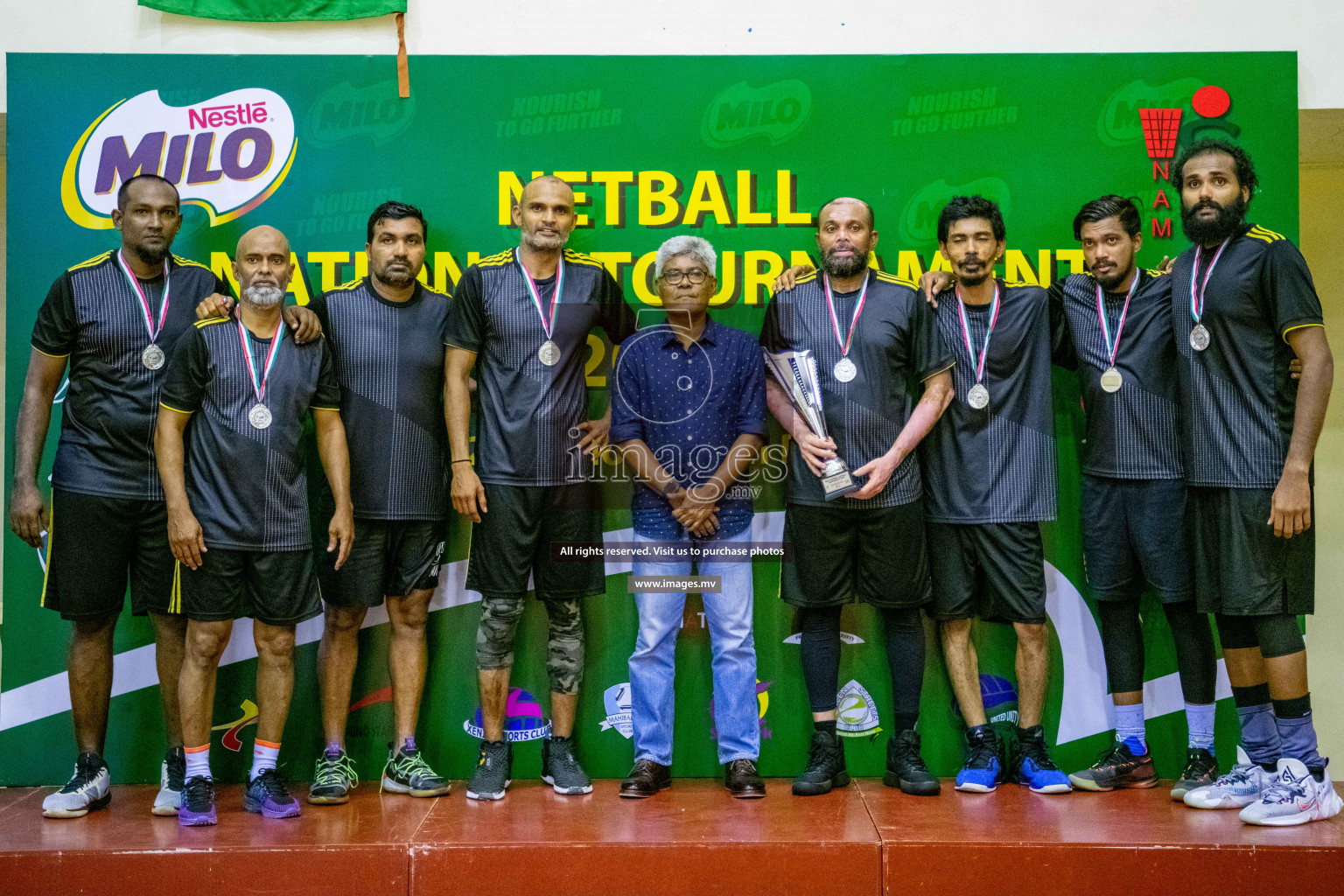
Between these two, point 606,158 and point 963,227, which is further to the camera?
point 606,158

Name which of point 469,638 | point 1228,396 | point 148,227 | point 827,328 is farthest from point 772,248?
point 148,227

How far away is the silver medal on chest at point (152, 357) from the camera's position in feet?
10.3

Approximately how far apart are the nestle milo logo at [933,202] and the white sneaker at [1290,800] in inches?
79.0

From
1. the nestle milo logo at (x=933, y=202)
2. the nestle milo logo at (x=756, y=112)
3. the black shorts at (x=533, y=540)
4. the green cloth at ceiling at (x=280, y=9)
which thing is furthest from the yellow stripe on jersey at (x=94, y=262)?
the nestle milo logo at (x=933, y=202)

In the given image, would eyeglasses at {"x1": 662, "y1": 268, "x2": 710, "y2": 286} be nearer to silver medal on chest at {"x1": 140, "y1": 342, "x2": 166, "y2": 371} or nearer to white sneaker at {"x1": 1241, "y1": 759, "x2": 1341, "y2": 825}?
silver medal on chest at {"x1": 140, "y1": 342, "x2": 166, "y2": 371}

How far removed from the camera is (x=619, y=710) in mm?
3498

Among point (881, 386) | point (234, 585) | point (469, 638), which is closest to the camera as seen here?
point (234, 585)

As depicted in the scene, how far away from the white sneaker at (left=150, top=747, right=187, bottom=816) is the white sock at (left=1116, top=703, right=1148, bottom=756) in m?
3.01

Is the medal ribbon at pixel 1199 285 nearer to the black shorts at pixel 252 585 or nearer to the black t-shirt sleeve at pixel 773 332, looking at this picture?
the black t-shirt sleeve at pixel 773 332

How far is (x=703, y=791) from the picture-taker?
10.9 feet

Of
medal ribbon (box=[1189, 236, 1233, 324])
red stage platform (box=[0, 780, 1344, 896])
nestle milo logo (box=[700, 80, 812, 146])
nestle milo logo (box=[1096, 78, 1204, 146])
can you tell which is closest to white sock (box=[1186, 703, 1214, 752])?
red stage platform (box=[0, 780, 1344, 896])

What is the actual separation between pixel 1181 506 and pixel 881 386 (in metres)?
1.02

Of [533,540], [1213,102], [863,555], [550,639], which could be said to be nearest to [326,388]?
[533,540]

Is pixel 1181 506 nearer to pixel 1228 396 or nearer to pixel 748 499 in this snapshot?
pixel 1228 396
